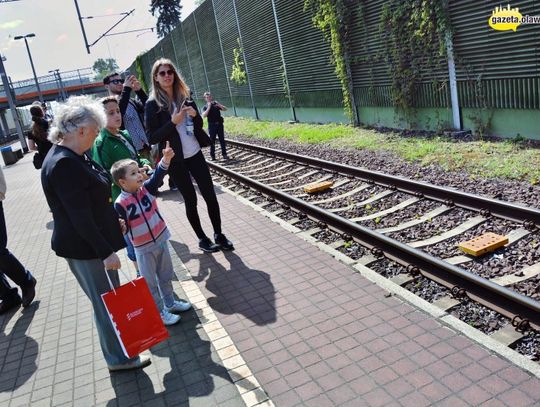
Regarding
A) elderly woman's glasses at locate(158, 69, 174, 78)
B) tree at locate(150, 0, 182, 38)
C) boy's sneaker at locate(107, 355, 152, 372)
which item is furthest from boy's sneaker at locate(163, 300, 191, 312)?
tree at locate(150, 0, 182, 38)

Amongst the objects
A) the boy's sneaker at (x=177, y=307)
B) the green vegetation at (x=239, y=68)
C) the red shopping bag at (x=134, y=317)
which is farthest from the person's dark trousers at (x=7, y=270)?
the green vegetation at (x=239, y=68)

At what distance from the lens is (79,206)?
3.36 meters

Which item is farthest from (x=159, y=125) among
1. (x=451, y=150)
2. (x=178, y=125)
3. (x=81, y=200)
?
(x=451, y=150)

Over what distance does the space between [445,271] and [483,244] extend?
74cm

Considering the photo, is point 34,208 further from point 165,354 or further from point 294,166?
point 165,354

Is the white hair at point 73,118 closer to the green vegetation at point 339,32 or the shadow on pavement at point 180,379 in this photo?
the shadow on pavement at point 180,379

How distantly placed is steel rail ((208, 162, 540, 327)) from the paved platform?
1.66 ft

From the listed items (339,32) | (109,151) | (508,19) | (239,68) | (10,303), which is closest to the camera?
(109,151)

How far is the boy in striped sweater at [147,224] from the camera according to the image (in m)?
4.32

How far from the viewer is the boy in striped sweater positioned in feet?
14.2

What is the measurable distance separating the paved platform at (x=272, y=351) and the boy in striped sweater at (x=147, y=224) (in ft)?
1.26

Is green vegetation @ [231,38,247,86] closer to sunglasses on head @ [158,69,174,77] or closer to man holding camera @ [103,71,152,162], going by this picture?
man holding camera @ [103,71,152,162]

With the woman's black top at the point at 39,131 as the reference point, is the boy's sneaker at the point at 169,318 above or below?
below

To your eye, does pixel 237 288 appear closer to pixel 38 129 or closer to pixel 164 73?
pixel 164 73
